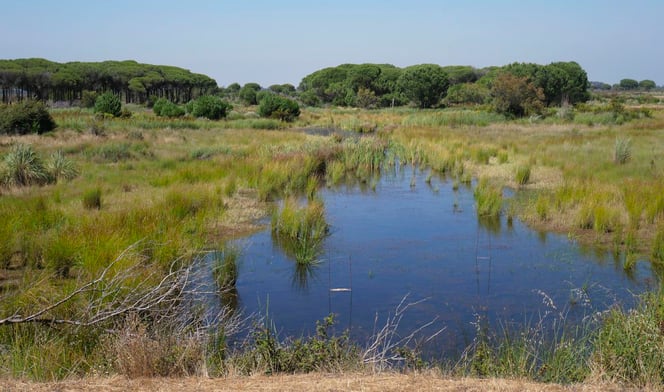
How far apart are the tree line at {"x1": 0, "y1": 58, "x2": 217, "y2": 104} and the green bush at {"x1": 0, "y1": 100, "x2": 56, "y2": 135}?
29.2 metres

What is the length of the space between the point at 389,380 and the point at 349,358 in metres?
0.86

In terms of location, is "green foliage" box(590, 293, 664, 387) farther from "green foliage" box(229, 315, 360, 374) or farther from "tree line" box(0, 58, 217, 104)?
"tree line" box(0, 58, 217, 104)

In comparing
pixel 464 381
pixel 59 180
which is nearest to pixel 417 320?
pixel 464 381

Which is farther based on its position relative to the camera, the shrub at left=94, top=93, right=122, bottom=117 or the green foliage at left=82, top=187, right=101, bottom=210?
the shrub at left=94, top=93, right=122, bottom=117

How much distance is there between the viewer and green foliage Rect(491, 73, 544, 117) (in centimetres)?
4300

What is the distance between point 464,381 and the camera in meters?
4.51

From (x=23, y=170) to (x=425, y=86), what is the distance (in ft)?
204

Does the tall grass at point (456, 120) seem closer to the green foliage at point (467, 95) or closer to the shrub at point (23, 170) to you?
→ the green foliage at point (467, 95)

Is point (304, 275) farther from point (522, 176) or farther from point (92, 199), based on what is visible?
point (522, 176)

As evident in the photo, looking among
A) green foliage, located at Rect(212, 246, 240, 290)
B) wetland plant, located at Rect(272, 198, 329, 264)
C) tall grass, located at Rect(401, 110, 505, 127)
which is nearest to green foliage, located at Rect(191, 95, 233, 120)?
tall grass, located at Rect(401, 110, 505, 127)

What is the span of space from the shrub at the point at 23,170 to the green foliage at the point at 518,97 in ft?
112

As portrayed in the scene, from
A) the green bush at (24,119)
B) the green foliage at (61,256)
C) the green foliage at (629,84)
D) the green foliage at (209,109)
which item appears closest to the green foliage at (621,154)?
the green foliage at (61,256)

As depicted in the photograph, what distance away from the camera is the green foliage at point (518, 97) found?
1693 inches

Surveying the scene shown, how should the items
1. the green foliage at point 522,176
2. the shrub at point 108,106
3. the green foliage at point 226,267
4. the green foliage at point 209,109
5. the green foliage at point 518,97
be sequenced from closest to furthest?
the green foliage at point 226,267 → the green foliage at point 522,176 → the shrub at point 108,106 → the green foliage at point 209,109 → the green foliage at point 518,97
